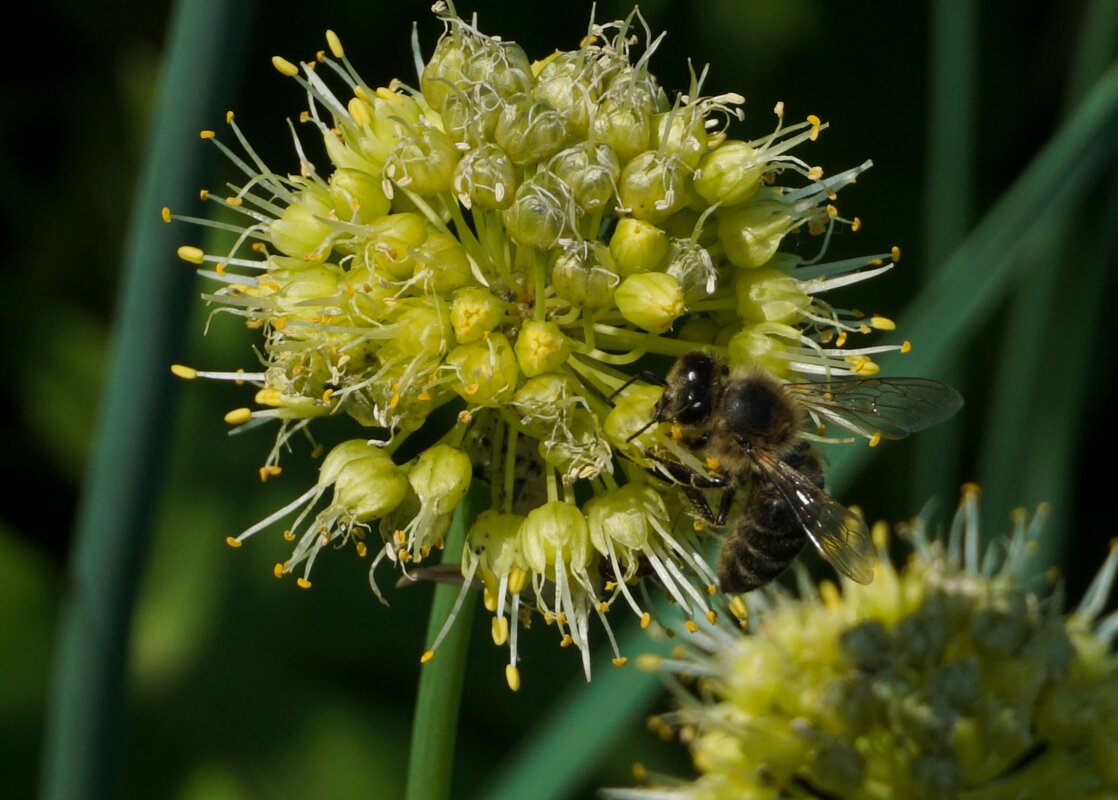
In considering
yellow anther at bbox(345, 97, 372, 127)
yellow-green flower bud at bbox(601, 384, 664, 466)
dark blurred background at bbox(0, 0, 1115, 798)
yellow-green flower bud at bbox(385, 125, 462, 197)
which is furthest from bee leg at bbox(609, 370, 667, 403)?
dark blurred background at bbox(0, 0, 1115, 798)

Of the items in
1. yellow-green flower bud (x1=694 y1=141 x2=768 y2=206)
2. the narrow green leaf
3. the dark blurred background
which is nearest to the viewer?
yellow-green flower bud (x1=694 y1=141 x2=768 y2=206)

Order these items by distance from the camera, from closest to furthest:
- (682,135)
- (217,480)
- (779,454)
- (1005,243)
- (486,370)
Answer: (486,370), (682,135), (779,454), (1005,243), (217,480)

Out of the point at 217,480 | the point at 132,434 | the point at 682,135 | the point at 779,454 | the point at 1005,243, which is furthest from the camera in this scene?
the point at 217,480

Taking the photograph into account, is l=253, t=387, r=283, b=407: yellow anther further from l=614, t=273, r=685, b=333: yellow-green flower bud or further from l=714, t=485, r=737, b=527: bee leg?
l=714, t=485, r=737, b=527: bee leg

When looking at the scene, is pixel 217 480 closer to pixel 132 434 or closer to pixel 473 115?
pixel 132 434

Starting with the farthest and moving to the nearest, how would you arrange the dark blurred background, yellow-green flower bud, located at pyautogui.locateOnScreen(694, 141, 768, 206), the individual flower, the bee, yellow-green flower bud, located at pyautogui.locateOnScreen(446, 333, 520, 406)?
the dark blurred background
the individual flower
the bee
yellow-green flower bud, located at pyautogui.locateOnScreen(694, 141, 768, 206)
yellow-green flower bud, located at pyautogui.locateOnScreen(446, 333, 520, 406)

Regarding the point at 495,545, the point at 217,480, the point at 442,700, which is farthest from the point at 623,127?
the point at 217,480

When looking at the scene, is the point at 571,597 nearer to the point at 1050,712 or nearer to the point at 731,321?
the point at 731,321
